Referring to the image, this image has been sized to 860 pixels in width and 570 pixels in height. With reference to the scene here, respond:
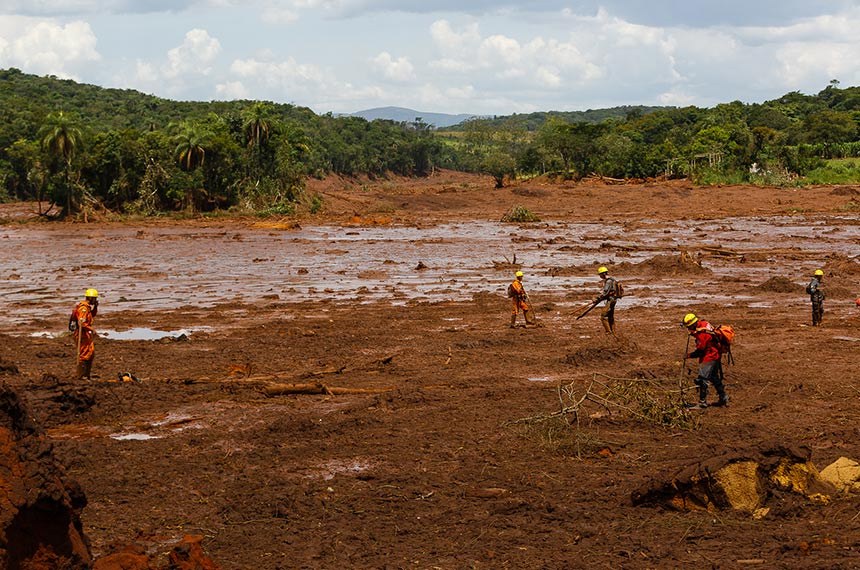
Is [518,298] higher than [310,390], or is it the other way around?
[518,298]

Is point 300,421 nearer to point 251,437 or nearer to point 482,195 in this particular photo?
point 251,437

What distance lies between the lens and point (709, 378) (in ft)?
45.4

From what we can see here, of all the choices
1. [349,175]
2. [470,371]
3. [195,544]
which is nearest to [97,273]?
[470,371]

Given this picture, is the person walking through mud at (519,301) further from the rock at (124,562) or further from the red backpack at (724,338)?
the rock at (124,562)

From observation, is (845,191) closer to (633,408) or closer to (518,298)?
(518,298)

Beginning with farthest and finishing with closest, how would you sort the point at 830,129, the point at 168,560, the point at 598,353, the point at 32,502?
the point at 830,129, the point at 598,353, the point at 168,560, the point at 32,502

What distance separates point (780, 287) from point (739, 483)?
1945cm

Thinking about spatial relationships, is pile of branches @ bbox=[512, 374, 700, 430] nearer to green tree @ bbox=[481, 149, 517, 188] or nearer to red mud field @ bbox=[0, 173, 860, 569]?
red mud field @ bbox=[0, 173, 860, 569]

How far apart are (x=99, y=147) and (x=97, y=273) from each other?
106 ft

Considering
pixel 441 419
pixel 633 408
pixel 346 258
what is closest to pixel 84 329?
pixel 441 419

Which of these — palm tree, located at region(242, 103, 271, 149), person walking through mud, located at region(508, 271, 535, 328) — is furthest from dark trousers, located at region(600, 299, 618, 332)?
palm tree, located at region(242, 103, 271, 149)

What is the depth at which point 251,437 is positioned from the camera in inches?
504

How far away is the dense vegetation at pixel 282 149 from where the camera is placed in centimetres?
6538

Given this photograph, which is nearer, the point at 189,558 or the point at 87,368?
the point at 189,558
